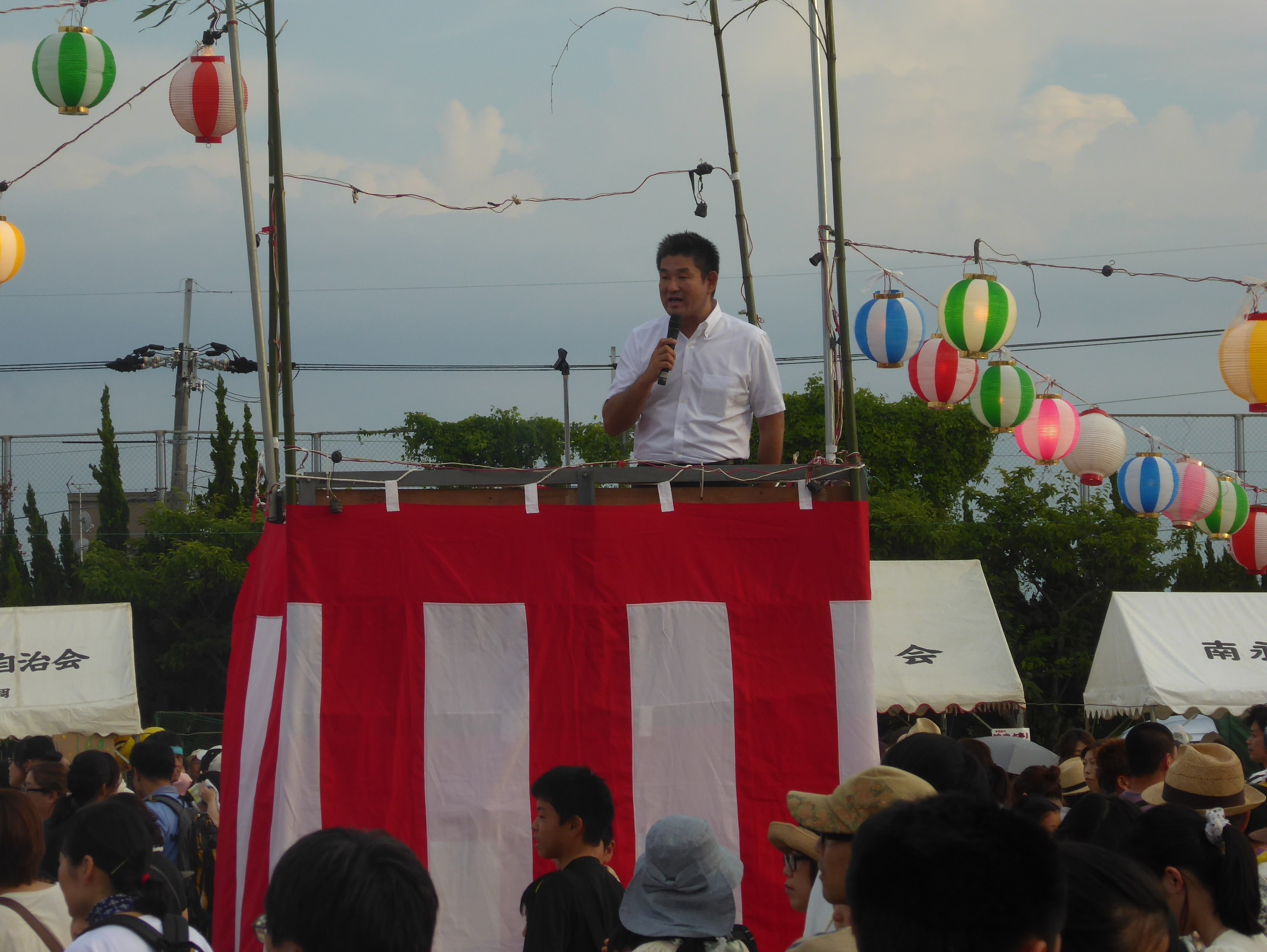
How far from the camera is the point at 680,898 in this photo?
3.04 m

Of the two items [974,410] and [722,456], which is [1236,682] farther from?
[722,456]

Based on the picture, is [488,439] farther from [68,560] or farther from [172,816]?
[172,816]

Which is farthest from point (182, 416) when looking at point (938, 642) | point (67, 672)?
point (938, 642)

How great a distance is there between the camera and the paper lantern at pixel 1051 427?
34.0 feet

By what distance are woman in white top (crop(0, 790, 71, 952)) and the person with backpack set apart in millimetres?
1637

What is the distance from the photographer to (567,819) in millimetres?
3656

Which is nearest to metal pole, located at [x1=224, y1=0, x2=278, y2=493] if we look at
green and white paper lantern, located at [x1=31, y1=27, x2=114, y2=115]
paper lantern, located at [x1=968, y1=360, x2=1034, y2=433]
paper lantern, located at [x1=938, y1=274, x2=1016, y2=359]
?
green and white paper lantern, located at [x1=31, y1=27, x2=114, y2=115]

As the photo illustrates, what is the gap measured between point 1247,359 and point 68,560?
20.5m

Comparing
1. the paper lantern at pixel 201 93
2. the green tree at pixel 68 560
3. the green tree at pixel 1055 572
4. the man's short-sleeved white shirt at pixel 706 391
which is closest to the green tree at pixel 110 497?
the green tree at pixel 68 560

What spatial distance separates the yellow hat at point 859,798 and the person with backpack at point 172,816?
315 centimetres

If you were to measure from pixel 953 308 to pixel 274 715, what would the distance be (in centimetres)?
600

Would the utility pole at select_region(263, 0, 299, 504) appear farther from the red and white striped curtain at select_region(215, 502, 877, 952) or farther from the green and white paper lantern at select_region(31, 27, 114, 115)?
the green and white paper lantern at select_region(31, 27, 114, 115)

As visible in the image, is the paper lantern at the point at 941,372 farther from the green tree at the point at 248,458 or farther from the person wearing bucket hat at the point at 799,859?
the green tree at the point at 248,458

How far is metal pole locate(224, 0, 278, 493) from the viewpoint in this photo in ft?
15.9
